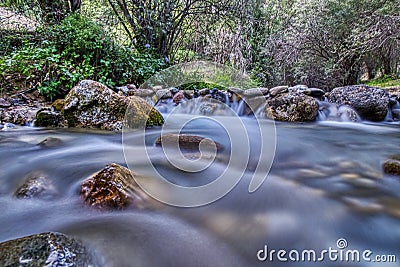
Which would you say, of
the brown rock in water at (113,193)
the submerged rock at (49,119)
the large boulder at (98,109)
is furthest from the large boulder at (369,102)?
the submerged rock at (49,119)

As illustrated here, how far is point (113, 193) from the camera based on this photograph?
162 centimetres

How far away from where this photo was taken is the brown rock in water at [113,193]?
5.22 feet

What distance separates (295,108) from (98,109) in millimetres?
3600

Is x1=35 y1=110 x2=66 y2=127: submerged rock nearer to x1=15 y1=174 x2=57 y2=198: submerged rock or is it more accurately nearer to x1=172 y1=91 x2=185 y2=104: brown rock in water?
x1=15 y1=174 x2=57 y2=198: submerged rock

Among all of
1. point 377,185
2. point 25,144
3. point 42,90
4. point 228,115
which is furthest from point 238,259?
point 42,90

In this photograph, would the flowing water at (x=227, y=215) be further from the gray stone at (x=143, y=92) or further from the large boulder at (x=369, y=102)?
the gray stone at (x=143, y=92)

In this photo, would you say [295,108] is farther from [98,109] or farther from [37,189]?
[37,189]

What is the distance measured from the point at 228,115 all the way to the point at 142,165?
395 cm

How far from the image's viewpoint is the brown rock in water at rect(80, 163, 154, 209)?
1.59 m

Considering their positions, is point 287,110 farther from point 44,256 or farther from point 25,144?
point 44,256

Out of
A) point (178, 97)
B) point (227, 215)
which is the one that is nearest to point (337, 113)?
point (178, 97)

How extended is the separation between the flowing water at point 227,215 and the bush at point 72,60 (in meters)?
3.15

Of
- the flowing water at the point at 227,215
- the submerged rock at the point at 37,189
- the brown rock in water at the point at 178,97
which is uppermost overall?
the brown rock in water at the point at 178,97

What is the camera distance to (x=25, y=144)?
316 cm
